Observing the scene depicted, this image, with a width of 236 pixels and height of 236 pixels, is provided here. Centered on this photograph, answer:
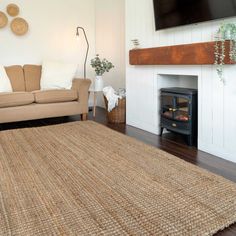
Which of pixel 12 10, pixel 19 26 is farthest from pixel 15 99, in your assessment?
pixel 12 10

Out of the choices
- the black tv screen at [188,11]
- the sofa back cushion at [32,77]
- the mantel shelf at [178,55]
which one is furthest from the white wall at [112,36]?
the black tv screen at [188,11]

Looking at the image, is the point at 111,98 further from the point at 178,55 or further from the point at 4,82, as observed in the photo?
the point at 4,82

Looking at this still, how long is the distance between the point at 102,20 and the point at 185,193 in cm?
422

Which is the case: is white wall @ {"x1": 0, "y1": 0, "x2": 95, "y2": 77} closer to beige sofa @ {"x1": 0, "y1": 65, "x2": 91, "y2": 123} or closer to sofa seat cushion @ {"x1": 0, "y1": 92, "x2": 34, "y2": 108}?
beige sofa @ {"x1": 0, "y1": 65, "x2": 91, "y2": 123}

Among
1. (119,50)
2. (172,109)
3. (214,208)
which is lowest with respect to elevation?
(214,208)

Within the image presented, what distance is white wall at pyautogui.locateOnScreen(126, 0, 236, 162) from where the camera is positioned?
2.48 m

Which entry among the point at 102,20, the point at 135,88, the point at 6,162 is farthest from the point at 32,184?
the point at 102,20

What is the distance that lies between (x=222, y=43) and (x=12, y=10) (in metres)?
3.82

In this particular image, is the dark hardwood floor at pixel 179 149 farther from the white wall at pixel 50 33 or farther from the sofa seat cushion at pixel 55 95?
the white wall at pixel 50 33

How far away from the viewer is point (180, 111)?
10.2 ft

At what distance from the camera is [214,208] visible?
5.36 feet

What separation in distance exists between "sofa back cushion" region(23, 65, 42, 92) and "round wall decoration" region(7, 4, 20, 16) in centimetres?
96

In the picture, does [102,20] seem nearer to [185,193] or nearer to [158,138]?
[158,138]

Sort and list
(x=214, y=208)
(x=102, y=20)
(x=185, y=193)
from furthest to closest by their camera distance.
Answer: (x=102, y=20) → (x=185, y=193) → (x=214, y=208)
